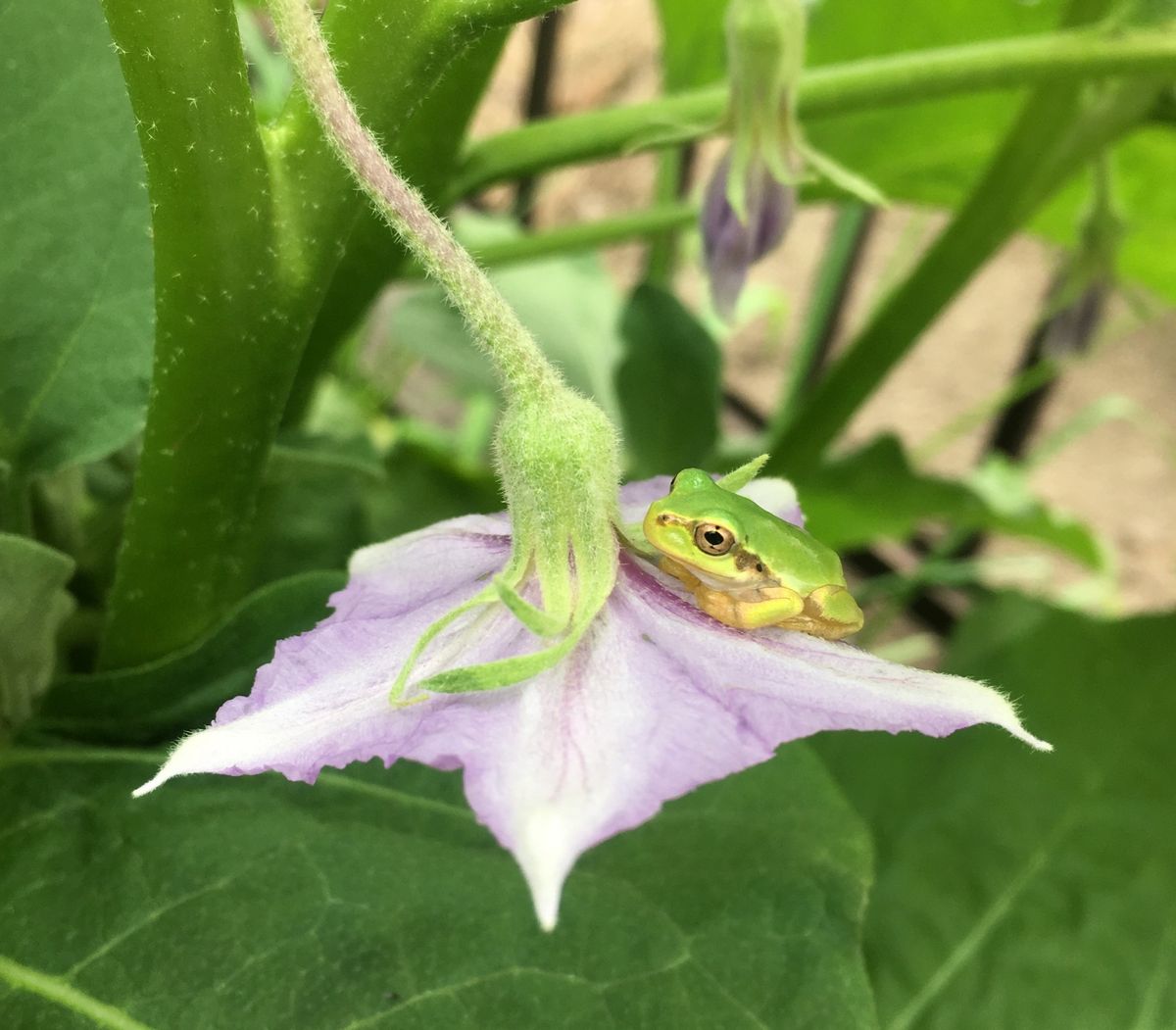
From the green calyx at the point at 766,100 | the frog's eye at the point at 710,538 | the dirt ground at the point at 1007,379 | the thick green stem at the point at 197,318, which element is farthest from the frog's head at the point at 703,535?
the dirt ground at the point at 1007,379

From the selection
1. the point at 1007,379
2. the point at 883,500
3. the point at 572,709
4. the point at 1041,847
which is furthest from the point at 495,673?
the point at 1007,379

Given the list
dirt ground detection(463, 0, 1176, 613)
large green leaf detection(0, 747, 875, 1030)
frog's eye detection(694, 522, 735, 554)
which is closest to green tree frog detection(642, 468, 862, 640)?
frog's eye detection(694, 522, 735, 554)

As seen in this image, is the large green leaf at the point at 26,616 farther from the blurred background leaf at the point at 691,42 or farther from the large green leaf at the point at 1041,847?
the blurred background leaf at the point at 691,42

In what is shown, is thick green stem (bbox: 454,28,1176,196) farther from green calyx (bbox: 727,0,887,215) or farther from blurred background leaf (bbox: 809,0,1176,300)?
blurred background leaf (bbox: 809,0,1176,300)

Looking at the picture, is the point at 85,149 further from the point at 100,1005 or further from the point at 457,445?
the point at 457,445

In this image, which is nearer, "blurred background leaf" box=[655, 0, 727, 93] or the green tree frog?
the green tree frog

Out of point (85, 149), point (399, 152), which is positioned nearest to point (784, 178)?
point (399, 152)
